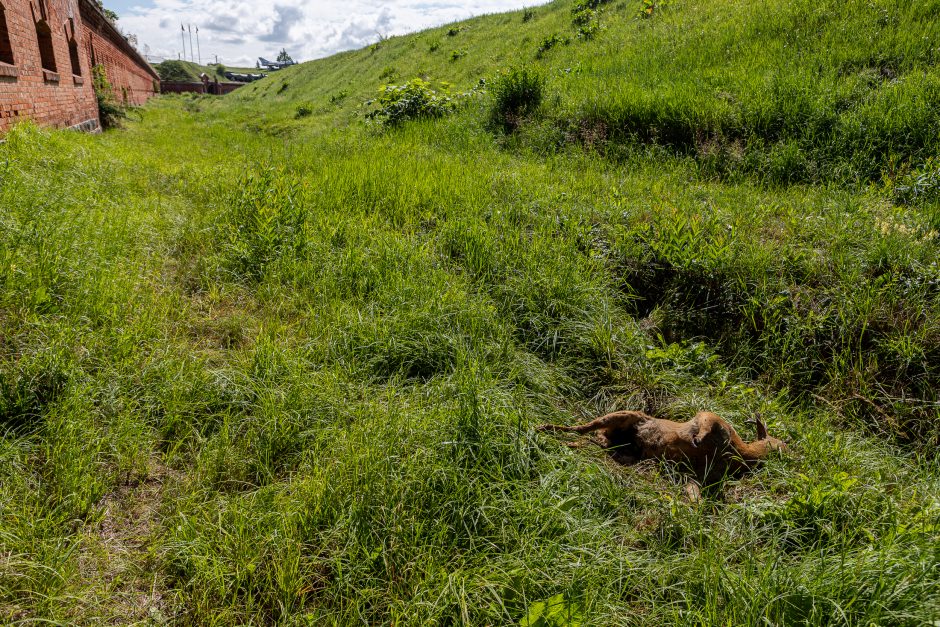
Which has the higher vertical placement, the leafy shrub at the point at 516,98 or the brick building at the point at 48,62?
the brick building at the point at 48,62

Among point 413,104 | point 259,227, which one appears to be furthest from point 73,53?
point 259,227

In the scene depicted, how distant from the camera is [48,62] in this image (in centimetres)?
944

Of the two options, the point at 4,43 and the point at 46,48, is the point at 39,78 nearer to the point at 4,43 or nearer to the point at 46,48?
the point at 4,43

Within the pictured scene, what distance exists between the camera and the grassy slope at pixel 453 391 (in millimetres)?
1618

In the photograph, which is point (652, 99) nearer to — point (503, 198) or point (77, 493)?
point (503, 198)

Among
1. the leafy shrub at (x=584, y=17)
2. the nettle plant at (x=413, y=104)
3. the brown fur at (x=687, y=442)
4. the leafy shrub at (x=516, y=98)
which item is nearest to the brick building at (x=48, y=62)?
the nettle plant at (x=413, y=104)

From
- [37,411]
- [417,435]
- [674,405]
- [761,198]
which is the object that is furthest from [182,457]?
[761,198]

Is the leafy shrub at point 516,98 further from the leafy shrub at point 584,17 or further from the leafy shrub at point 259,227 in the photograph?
the leafy shrub at point 584,17

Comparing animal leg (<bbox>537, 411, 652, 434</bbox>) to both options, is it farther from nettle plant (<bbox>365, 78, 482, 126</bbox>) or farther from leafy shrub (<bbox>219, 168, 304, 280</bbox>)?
nettle plant (<bbox>365, 78, 482, 126</bbox>)

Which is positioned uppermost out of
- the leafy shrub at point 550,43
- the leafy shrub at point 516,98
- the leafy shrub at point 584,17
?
the leafy shrub at point 584,17

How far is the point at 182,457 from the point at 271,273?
1731mm

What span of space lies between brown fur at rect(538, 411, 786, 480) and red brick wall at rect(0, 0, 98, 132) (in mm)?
8481

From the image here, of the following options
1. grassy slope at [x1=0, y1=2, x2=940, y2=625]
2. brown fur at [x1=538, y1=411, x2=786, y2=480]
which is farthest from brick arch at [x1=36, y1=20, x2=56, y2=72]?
brown fur at [x1=538, y1=411, x2=786, y2=480]

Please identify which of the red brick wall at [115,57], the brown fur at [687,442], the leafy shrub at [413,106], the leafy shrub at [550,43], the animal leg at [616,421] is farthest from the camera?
the red brick wall at [115,57]
